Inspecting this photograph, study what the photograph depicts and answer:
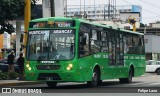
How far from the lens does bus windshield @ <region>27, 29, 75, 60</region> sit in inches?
817

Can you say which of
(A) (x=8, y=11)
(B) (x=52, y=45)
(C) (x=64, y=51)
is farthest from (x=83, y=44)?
(A) (x=8, y=11)

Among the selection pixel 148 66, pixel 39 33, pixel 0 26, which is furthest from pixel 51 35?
pixel 148 66

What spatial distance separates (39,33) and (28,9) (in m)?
6.76

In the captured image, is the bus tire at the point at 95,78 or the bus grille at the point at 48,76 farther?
the bus tire at the point at 95,78

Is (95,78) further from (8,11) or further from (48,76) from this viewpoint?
(8,11)

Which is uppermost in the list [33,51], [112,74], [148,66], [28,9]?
[28,9]

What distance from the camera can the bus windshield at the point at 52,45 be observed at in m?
20.8

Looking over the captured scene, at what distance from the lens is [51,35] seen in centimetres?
2120

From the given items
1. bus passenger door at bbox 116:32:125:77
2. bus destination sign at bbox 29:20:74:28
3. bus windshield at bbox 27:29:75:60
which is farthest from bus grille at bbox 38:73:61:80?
bus passenger door at bbox 116:32:125:77

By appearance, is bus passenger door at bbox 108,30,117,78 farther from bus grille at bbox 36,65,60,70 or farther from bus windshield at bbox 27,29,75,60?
bus grille at bbox 36,65,60,70

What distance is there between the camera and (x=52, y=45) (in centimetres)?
2094

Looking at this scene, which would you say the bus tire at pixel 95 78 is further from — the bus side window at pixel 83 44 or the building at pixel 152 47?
the building at pixel 152 47

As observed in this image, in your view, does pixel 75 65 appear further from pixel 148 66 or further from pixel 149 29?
pixel 149 29

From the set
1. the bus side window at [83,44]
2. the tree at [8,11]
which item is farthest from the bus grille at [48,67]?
the tree at [8,11]
